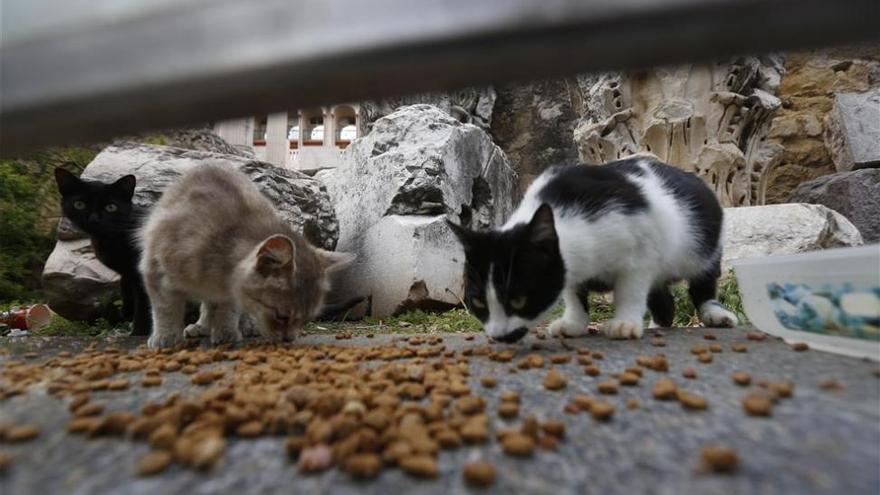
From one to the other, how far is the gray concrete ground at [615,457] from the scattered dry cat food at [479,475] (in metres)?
0.02

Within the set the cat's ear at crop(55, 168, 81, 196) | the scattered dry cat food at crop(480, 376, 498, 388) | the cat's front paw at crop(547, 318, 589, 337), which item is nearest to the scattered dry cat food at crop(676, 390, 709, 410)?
the scattered dry cat food at crop(480, 376, 498, 388)

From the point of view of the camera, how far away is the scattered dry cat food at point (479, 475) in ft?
2.80

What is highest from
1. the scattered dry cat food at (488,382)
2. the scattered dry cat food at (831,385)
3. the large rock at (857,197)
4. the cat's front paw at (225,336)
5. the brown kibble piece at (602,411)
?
the large rock at (857,197)

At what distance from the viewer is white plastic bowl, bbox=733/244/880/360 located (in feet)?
4.71

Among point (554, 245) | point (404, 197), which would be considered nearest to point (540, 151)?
point (404, 197)

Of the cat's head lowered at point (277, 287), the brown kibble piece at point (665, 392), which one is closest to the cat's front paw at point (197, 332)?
the cat's head lowered at point (277, 287)

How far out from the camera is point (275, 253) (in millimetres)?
2557

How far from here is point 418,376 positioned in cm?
162

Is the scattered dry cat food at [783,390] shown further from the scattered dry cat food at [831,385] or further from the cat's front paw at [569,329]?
the cat's front paw at [569,329]

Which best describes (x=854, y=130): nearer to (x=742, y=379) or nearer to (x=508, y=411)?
(x=742, y=379)

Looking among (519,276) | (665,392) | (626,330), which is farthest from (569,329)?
(665,392)

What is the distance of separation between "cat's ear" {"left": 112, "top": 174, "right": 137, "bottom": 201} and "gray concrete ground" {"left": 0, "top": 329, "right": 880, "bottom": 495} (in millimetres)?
2647

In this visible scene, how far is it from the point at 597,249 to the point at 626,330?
44cm

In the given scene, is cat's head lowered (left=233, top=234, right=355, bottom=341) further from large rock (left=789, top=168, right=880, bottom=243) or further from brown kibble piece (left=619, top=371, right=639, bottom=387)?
large rock (left=789, top=168, right=880, bottom=243)
